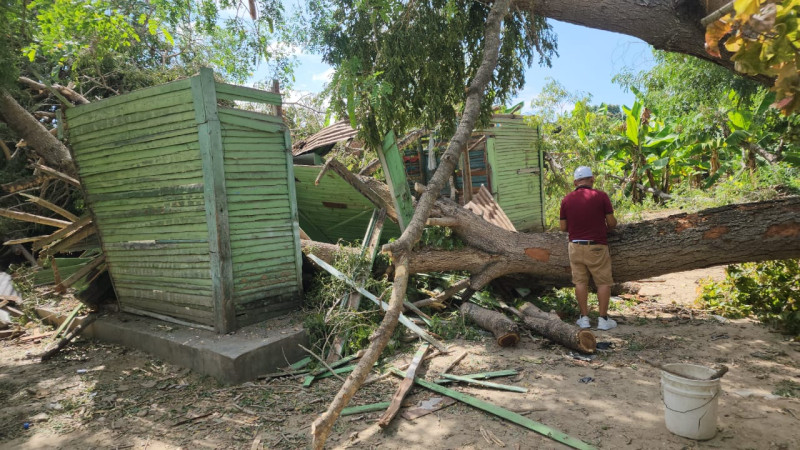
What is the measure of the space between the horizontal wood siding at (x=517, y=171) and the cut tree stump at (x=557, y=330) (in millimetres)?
5439

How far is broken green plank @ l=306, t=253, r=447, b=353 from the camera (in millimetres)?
4883

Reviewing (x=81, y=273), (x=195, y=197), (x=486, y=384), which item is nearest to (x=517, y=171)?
(x=486, y=384)

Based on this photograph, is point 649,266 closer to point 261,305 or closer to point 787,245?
point 787,245

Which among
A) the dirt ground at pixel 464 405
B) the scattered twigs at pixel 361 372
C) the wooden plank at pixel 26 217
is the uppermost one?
the wooden plank at pixel 26 217

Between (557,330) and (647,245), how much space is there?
1.70 metres

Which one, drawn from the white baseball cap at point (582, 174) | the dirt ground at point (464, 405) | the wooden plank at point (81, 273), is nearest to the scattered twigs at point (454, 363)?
the dirt ground at point (464, 405)

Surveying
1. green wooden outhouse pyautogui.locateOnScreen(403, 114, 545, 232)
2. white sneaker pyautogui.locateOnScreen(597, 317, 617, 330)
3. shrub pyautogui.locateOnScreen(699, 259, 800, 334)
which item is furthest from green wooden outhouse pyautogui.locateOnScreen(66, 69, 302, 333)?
shrub pyautogui.locateOnScreen(699, 259, 800, 334)

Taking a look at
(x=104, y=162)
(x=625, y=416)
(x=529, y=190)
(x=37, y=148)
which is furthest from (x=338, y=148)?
(x=625, y=416)

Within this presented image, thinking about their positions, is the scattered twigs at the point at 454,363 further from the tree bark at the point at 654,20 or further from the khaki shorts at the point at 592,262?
the tree bark at the point at 654,20

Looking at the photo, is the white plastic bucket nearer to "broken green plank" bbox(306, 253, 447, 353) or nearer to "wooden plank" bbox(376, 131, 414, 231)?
"broken green plank" bbox(306, 253, 447, 353)

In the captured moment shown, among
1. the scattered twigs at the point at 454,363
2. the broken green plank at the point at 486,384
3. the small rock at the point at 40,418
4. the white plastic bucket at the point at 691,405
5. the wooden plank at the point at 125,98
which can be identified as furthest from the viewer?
the wooden plank at the point at 125,98

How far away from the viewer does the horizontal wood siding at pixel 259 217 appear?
5008mm

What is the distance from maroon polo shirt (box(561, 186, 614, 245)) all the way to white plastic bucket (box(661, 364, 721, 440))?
2.36 metres

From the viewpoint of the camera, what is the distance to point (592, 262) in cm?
522
